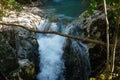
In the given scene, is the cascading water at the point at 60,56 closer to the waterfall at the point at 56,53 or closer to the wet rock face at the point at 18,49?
the waterfall at the point at 56,53

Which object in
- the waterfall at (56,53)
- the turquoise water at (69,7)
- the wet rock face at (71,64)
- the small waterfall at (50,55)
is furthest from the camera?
the turquoise water at (69,7)

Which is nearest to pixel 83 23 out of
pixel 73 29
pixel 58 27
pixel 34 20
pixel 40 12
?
pixel 73 29

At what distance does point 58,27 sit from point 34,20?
101 cm

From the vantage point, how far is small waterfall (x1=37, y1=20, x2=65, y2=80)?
10.7 m

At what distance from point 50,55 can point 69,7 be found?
5065mm

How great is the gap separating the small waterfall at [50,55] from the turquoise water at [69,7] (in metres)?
2.38

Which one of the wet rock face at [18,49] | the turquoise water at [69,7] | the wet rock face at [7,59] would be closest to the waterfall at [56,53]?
the wet rock face at [18,49]

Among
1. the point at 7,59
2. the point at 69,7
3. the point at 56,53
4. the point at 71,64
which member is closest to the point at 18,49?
the point at 7,59

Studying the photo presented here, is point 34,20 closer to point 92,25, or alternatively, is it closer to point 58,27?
point 58,27

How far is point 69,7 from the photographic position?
15.6 m

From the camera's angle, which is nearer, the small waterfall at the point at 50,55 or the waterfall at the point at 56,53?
the waterfall at the point at 56,53

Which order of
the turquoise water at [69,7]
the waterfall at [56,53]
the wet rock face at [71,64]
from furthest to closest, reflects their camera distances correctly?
the turquoise water at [69,7] → the wet rock face at [71,64] → the waterfall at [56,53]

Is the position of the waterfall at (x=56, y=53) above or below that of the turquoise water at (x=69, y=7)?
below

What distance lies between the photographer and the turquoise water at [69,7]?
13974 mm
